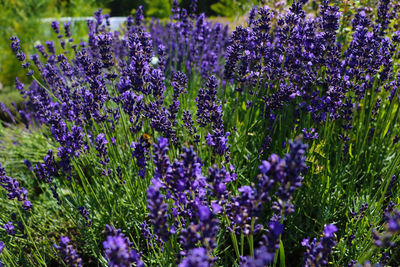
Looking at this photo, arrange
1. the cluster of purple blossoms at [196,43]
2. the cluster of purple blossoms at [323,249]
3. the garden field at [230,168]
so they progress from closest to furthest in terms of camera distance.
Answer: the cluster of purple blossoms at [323,249]
the garden field at [230,168]
the cluster of purple blossoms at [196,43]

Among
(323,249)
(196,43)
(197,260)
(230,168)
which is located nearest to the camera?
(197,260)

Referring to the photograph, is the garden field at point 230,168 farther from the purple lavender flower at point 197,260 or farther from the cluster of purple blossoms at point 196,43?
the cluster of purple blossoms at point 196,43

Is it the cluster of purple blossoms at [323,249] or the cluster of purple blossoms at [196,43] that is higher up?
the cluster of purple blossoms at [196,43]

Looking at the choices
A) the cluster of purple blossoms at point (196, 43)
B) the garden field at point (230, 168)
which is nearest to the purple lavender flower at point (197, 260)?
the garden field at point (230, 168)

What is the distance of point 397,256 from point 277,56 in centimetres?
219

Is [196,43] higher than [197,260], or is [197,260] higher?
[196,43]

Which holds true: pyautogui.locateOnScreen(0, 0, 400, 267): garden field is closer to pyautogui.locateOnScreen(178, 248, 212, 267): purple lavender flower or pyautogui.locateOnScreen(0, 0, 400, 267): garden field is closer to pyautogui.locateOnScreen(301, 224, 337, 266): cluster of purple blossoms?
pyautogui.locateOnScreen(301, 224, 337, 266): cluster of purple blossoms

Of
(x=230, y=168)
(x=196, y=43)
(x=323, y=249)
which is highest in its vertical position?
(x=196, y=43)

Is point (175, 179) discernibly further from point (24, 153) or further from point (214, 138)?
point (24, 153)

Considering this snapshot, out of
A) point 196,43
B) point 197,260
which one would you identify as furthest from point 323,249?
point 196,43

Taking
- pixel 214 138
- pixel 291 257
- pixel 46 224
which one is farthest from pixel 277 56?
pixel 46 224

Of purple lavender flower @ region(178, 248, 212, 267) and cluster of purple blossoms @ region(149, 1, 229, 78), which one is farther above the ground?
cluster of purple blossoms @ region(149, 1, 229, 78)

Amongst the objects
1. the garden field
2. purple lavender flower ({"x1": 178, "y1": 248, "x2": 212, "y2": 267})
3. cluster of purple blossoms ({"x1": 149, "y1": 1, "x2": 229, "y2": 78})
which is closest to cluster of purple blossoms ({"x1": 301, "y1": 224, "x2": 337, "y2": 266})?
the garden field

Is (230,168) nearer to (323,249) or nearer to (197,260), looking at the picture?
(323,249)
